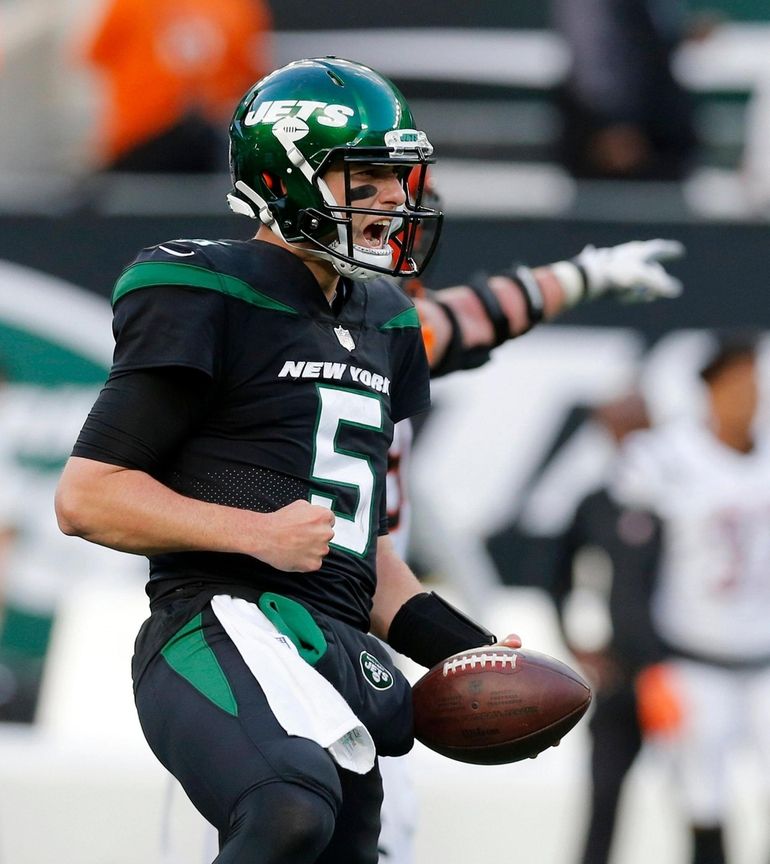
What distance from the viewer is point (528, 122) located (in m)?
9.84

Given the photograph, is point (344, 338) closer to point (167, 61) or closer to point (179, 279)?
point (179, 279)

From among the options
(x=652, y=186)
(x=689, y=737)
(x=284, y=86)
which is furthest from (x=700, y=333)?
(x=284, y=86)

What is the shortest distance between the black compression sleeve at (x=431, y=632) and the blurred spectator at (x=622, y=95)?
5.39 metres

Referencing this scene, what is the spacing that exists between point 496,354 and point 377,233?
167 inches

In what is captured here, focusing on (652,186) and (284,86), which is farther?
(652,186)

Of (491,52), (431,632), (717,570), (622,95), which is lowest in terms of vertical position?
(717,570)

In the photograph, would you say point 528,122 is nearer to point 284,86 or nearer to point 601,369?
point 601,369

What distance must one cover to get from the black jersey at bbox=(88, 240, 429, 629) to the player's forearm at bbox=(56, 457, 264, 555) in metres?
0.15

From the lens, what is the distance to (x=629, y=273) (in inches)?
179

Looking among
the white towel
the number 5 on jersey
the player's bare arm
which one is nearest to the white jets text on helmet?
the number 5 on jersey

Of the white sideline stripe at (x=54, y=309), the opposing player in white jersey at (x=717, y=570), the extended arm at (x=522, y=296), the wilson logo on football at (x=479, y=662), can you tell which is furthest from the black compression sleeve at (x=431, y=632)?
the white sideline stripe at (x=54, y=309)

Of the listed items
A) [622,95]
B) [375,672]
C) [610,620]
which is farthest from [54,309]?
[375,672]

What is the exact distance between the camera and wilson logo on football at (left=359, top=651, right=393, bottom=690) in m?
3.32

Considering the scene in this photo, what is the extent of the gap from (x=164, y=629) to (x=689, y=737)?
3.65m
